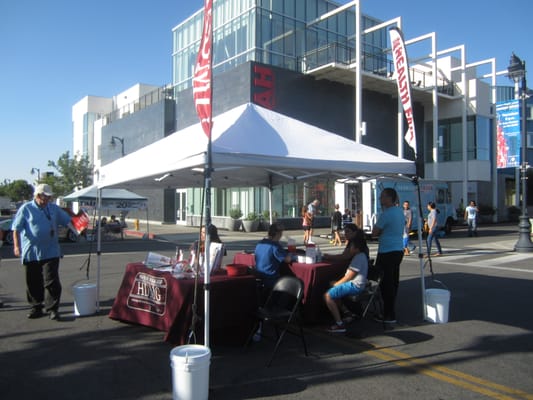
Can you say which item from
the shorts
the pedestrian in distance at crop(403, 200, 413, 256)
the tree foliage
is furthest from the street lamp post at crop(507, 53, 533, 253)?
the tree foliage

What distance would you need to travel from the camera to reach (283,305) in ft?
17.0

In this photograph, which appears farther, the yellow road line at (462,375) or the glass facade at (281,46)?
the glass facade at (281,46)

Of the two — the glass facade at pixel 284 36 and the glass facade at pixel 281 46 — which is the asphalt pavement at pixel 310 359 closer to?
the glass facade at pixel 281 46

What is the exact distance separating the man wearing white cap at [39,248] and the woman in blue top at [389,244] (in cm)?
465

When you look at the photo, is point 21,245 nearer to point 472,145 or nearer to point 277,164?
point 277,164

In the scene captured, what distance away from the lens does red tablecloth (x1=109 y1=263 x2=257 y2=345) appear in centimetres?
506

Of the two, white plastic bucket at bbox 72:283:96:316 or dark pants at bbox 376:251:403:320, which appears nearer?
dark pants at bbox 376:251:403:320

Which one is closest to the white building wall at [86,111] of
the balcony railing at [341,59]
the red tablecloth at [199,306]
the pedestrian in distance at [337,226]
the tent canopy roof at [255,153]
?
the balcony railing at [341,59]

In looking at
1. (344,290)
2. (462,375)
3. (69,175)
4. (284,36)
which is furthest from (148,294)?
(69,175)

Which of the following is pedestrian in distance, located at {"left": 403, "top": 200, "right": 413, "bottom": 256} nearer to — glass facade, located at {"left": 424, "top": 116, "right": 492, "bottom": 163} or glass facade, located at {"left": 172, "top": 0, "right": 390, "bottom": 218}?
glass facade, located at {"left": 172, "top": 0, "right": 390, "bottom": 218}

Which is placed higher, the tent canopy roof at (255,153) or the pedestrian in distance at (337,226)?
the tent canopy roof at (255,153)

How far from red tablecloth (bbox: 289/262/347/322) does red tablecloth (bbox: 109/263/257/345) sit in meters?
0.91

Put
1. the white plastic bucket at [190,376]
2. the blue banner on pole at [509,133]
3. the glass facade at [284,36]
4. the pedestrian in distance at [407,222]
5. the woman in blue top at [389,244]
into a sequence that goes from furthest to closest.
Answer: the glass facade at [284,36]
the blue banner on pole at [509,133]
the pedestrian in distance at [407,222]
the woman in blue top at [389,244]
the white plastic bucket at [190,376]

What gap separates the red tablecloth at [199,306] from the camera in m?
5.06
